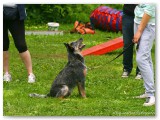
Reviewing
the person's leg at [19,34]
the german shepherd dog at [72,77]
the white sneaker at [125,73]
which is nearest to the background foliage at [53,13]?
the white sneaker at [125,73]

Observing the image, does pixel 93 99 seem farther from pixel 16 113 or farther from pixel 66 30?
pixel 66 30

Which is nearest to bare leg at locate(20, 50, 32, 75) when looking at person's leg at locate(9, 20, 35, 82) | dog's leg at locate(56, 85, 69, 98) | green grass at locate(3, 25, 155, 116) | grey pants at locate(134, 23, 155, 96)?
person's leg at locate(9, 20, 35, 82)

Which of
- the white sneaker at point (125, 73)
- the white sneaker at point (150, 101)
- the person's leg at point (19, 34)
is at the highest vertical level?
the person's leg at point (19, 34)

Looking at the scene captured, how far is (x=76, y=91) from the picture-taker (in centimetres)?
830

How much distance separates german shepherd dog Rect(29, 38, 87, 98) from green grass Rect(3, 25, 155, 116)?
0.45 ft

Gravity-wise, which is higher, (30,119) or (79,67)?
(79,67)

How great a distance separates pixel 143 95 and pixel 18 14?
2.35 metres

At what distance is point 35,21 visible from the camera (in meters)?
15.6

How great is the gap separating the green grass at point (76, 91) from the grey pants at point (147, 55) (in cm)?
32

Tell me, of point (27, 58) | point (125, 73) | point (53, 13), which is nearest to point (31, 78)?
point (27, 58)

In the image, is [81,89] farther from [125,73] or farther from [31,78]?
[125,73]

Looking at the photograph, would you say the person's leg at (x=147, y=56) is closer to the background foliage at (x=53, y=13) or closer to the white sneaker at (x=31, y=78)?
the white sneaker at (x=31, y=78)

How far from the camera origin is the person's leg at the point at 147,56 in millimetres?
7508

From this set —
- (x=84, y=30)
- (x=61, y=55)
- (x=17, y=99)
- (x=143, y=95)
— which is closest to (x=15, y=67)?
(x=61, y=55)
